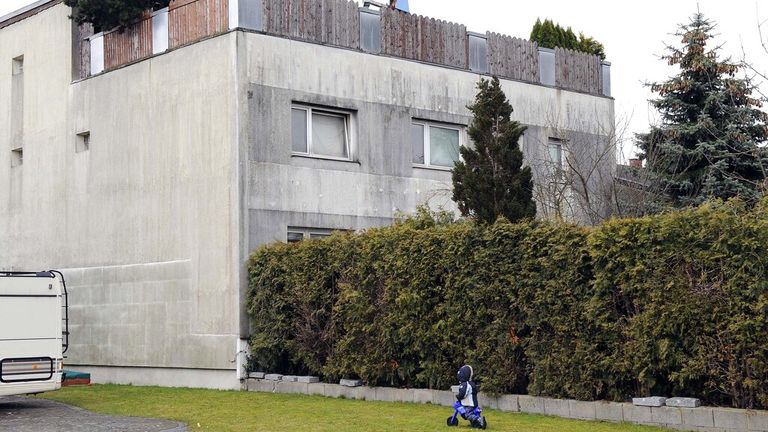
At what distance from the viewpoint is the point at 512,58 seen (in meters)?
25.1

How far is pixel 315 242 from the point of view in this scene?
18859 mm

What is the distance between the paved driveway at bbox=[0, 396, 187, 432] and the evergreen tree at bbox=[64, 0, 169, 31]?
28.8 feet

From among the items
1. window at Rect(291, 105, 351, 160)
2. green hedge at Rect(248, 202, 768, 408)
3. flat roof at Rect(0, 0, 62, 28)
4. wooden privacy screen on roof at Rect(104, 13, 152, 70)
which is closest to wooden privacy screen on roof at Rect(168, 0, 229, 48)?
wooden privacy screen on roof at Rect(104, 13, 152, 70)

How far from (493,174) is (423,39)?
6.31 metres

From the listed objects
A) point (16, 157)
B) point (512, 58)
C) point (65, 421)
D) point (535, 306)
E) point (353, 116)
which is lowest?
point (65, 421)

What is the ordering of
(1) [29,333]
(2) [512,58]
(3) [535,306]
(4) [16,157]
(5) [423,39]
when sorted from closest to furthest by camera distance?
(3) [535,306] → (1) [29,333] → (5) [423,39] → (2) [512,58] → (4) [16,157]

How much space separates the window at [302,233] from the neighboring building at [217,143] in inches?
1.3

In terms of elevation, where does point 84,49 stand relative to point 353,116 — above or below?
above

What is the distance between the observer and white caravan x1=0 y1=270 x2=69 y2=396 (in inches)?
646

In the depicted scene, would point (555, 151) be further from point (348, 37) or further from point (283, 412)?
point (283, 412)

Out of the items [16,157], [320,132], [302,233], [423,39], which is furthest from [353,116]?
[16,157]

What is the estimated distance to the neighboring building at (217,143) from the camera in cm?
2062

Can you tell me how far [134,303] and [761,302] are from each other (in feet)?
45.6

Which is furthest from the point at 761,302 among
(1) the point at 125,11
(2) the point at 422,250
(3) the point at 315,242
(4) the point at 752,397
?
(1) the point at 125,11
